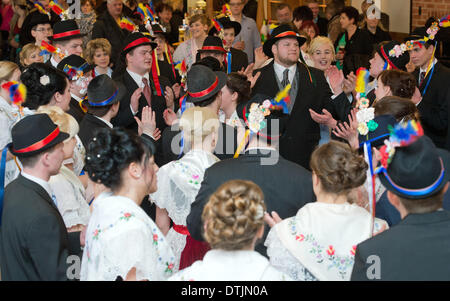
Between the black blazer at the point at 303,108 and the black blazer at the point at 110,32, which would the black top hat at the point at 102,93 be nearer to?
the black blazer at the point at 303,108

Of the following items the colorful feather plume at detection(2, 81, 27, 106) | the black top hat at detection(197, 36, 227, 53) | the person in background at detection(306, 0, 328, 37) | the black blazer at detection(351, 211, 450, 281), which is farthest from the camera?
the person in background at detection(306, 0, 328, 37)

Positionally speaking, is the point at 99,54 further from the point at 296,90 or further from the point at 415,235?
the point at 415,235

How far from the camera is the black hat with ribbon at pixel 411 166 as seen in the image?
2172 millimetres

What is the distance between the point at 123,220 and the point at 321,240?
83 cm

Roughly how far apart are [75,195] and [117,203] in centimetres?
101

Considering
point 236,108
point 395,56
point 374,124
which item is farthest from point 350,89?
point 374,124

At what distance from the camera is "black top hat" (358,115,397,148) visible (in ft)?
10.2

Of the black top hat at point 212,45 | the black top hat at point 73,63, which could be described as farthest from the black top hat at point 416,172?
the black top hat at point 212,45

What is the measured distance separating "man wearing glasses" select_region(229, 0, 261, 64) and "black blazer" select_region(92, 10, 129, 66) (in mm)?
1364

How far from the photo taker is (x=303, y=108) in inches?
192

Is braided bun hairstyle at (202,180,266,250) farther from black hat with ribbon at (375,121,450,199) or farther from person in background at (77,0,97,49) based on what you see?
person in background at (77,0,97,49)

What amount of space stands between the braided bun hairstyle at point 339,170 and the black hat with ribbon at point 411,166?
0.25 metres

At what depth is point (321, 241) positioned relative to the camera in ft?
8.23

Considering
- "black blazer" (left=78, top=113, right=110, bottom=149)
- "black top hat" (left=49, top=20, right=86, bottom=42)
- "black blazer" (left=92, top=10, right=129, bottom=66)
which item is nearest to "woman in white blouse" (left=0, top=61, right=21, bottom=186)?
"black blazer" (left=78, top=113, right=110, bottom=149)
